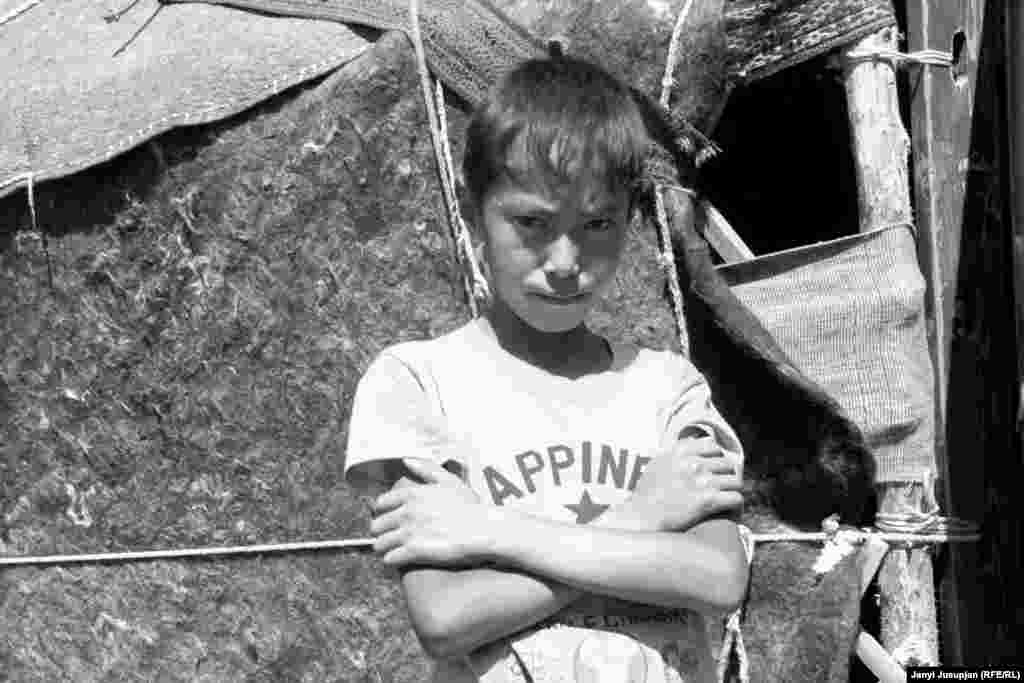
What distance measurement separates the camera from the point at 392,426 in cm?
178

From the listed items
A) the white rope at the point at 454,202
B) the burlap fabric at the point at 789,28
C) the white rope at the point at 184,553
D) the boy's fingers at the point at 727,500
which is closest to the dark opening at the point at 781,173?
the burlap fabric at the point at 789,28

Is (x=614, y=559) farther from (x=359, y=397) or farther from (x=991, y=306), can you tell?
(x=991, y=306)

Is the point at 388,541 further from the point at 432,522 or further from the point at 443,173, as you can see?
the point at 443,173

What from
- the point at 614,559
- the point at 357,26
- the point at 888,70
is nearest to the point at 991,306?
the point at 888,70

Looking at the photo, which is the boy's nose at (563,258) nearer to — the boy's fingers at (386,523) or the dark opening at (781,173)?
the boy's fingers at (386,523)

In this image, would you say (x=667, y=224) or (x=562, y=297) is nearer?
(x=562, y=297)

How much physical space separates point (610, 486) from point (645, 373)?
16 centimetres

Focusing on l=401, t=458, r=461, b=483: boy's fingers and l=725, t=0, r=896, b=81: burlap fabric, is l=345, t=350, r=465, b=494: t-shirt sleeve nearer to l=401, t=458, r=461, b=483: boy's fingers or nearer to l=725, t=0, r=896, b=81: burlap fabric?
l=401, t=458, r=461, b=483: boy's fingers

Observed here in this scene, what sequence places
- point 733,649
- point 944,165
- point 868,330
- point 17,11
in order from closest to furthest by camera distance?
point 733,649 < point 868,330 < point 944,165 < point 17,11

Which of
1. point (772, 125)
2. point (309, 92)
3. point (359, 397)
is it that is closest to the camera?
point (359, 397)

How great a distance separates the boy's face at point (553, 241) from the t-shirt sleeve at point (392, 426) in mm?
153

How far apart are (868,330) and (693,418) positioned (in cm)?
123

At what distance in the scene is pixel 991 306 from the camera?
10.6 feet

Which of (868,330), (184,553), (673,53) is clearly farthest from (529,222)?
(868,330)
